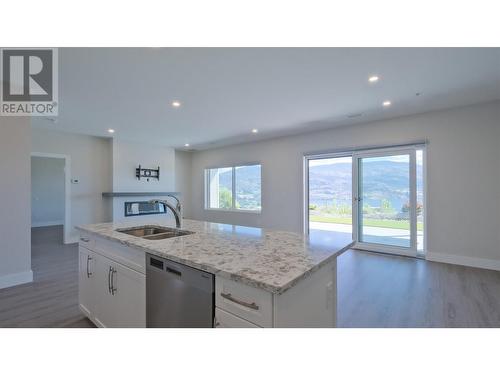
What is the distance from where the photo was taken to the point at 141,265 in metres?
1.49

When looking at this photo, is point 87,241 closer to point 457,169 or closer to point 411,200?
point 411,200

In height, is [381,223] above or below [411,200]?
below

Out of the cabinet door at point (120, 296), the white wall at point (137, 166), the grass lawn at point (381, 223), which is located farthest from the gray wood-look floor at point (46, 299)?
the grass lawn at point (381, 223)

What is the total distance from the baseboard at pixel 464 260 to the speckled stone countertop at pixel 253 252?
323 centimetres

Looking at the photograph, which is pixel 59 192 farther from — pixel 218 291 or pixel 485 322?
pixel 485 322

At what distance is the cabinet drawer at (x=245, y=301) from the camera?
915mm

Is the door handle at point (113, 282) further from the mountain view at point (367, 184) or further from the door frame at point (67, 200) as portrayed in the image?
the door frame at point (67, 200)

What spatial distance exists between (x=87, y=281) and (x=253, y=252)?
5.51ft

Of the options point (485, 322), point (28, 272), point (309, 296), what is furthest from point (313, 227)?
point (28, 272)

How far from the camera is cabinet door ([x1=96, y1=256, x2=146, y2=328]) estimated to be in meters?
1.51

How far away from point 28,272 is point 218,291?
3462mm

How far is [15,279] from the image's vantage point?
2.90 m

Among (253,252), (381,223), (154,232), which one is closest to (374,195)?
(381,223)

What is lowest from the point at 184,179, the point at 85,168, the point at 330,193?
the point at 330,193
